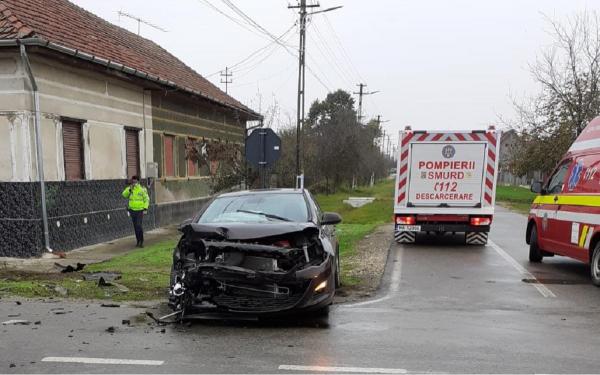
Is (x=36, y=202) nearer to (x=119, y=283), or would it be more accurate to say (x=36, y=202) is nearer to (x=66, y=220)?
(x=66, y=220)

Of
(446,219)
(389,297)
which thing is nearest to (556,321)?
(389,297)

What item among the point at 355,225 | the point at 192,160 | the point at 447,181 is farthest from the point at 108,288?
the point at 355,225

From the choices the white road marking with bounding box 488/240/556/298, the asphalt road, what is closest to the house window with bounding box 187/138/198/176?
the white road marking with bounding box 488/240/556/298

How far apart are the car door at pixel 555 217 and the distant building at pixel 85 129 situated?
32.6 feet

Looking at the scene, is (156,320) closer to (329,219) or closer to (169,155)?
(329,219)

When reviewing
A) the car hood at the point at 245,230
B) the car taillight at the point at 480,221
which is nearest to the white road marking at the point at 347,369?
the car hood at the point at 245,230

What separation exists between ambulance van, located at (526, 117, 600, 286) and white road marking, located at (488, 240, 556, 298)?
0.46 metres

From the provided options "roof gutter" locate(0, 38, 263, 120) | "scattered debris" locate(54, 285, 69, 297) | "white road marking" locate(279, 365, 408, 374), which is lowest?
"scattered debris" locate(54, 285, 69, 297)

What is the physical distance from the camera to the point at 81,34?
41.9 ft

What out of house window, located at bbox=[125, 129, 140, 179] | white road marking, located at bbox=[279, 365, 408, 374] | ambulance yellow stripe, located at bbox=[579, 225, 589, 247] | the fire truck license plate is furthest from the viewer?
house window, located at bbox=[125, 129, 140, 179]

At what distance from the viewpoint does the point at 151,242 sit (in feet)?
43.5

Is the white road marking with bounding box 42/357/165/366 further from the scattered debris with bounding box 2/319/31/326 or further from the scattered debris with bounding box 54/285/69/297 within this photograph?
the scattered debris with bounding box 54/285/69/297

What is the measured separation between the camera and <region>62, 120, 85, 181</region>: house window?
38.1 feet

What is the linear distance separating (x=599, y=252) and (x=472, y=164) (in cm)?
433
